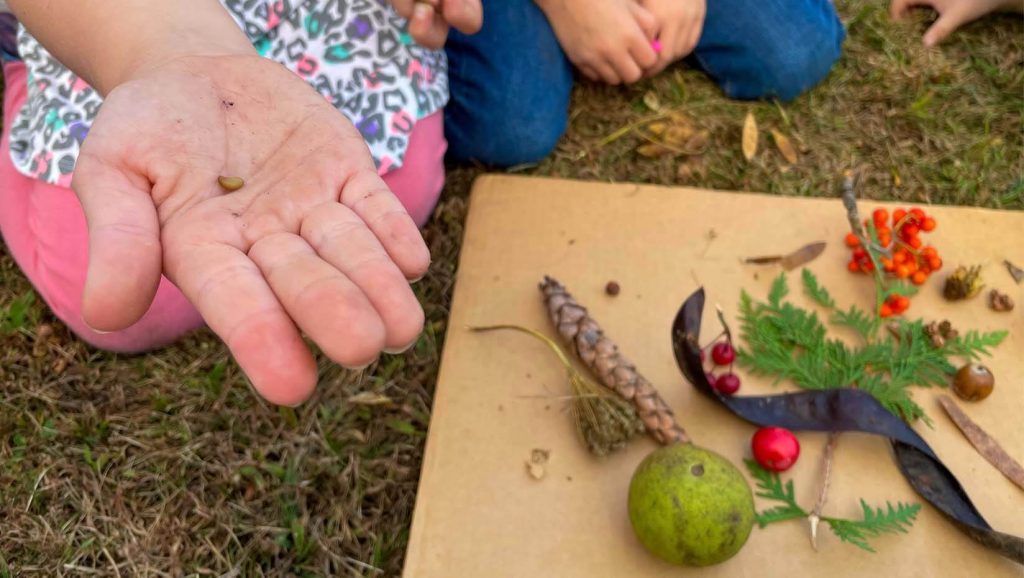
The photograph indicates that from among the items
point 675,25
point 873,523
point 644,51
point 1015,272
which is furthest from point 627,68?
point 873,523

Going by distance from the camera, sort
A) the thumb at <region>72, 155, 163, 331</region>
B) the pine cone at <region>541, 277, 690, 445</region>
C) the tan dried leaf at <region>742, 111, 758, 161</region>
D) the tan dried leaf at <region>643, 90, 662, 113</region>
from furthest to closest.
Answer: the tan dried leaf at <region>643, 90, 662, 113</region> < the tan dried leaf at <region>742, 111, 758, 161</region> < the pine cone at <region>541, 277, 690, 445</region> < the thumb at <region>72, 155, 163, 331</region>

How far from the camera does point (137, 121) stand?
1.19 m

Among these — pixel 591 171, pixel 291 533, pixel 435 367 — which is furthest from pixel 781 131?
pixel 291 533

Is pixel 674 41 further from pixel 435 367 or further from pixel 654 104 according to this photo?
pixel 435 367

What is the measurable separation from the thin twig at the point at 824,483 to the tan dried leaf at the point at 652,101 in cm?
122

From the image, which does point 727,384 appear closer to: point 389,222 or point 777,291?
point 777,291

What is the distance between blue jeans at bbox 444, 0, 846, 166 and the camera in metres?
2.21

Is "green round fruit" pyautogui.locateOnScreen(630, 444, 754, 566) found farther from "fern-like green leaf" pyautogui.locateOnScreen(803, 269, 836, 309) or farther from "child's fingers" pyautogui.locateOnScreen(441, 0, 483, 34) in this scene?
"child's fingers" pyautogui.locateOnScreen(441, 0, 483, 34)

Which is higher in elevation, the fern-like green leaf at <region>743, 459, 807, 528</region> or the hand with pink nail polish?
the hand with pink nail polish

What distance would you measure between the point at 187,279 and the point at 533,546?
2.79ft

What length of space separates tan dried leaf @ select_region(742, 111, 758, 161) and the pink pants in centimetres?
103

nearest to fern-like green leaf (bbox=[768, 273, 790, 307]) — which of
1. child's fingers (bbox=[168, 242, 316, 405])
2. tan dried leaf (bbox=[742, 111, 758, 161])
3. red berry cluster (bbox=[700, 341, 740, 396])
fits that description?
red berry cluster (bbox=[700, 341, 740, 396])

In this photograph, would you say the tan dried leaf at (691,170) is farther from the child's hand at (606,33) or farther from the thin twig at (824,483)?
the thin twig at (824,483)

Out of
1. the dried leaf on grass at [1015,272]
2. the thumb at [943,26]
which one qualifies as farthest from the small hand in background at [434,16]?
the thumb at [943,26]
